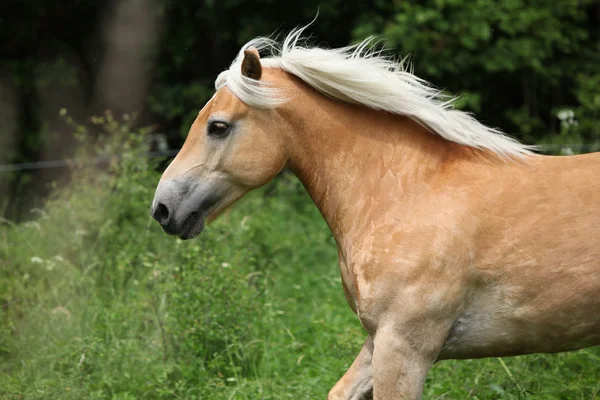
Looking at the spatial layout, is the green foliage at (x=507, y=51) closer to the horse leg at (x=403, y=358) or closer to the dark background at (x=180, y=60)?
the dark background at (x=180, y=60)

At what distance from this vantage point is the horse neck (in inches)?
128

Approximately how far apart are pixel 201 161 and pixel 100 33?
7.11 metres

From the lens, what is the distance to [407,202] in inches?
124

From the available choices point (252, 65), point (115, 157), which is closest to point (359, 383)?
point (252, 65)

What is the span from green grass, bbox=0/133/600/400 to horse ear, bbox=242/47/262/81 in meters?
1.75


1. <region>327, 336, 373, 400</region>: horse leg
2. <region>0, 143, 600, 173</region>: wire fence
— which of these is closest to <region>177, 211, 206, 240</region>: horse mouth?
<region>327, 336, 373, 400</region>: horse leg

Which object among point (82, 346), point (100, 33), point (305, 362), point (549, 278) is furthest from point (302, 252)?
point (100, 33)

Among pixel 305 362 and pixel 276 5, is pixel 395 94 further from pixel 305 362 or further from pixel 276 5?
pixel 276 5

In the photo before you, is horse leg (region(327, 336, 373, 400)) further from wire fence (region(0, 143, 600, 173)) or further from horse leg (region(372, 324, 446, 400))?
wire fence (region(0, 143, 600, 173))

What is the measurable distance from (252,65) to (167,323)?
2.07 metres

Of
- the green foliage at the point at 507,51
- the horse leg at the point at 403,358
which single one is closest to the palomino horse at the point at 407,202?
the horse leg at the point at 403,358

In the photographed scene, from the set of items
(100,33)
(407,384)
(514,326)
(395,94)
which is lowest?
(100,33)

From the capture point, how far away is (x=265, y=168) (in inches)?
131

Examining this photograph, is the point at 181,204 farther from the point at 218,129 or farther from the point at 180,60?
the point at 180,60
